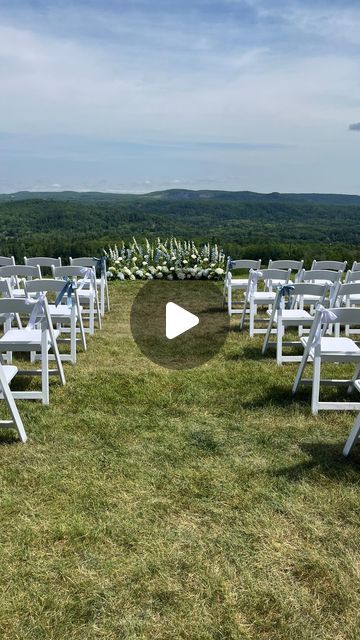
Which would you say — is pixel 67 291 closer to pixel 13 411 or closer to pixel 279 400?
pixel 13 411

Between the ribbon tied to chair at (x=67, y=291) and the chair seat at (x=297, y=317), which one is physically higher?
the ribbon tied to chair at (x=67, y=291)

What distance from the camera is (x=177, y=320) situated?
920 cm

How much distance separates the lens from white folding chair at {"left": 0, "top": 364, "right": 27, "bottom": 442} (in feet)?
12.4

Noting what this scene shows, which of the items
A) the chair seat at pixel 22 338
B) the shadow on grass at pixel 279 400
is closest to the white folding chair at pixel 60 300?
the chair seat at pixel 22 338

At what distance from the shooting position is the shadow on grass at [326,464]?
11.7ft

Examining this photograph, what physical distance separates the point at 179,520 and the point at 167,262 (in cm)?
1120

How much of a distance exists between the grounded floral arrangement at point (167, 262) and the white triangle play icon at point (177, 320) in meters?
2.94

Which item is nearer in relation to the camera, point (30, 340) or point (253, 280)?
point (30, 340)

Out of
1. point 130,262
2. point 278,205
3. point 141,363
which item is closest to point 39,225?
point 130,262

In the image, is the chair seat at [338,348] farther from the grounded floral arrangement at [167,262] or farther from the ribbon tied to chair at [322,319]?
the grounded floral arrangement at [167,262]

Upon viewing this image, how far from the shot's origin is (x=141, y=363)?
252 inches

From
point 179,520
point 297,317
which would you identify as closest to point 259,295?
point 297,317

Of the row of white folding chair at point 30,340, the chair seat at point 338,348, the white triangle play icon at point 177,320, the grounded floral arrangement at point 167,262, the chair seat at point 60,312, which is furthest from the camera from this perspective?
the grounded floral arrangement at point 167,262
